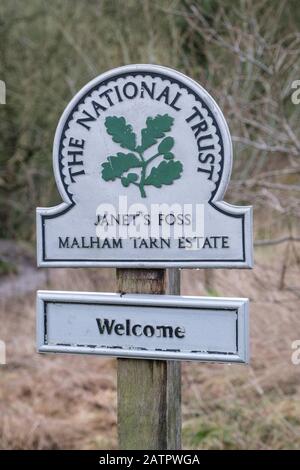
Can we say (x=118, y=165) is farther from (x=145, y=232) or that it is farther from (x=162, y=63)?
(x=162, y=63)

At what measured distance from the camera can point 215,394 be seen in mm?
4699

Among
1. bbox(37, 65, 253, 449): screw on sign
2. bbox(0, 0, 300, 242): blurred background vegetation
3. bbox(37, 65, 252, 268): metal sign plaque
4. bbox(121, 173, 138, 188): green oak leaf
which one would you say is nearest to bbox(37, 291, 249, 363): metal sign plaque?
bbox(37, 65, 253, 449): screw on sign

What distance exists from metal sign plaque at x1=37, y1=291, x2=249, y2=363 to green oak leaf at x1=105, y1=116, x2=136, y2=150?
49 centimetres

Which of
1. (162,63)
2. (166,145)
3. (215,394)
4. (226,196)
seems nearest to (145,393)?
(166,145)

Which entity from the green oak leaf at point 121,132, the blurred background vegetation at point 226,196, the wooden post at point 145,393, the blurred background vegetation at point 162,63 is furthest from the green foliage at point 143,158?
the blurred background vegetation at point 162,63

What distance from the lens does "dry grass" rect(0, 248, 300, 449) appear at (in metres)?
4.22

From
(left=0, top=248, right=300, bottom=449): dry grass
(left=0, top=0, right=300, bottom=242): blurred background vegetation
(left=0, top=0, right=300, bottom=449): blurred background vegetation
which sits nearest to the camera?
(left=0, top=248, right=300, bottom=449): dry grass

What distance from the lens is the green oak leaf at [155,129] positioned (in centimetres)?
232

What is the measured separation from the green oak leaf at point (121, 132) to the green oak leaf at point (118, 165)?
0.03 metres

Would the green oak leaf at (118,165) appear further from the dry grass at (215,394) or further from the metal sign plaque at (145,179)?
the dry grass at (215,394)

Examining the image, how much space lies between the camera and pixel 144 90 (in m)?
2.37

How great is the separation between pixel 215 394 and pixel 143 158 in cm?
272

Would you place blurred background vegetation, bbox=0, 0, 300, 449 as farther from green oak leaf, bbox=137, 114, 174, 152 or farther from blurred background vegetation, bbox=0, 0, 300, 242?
green oak leaf, bbox=137, 114, 174, 152
